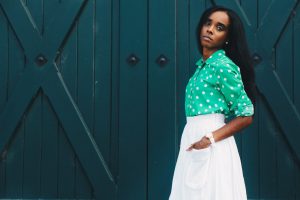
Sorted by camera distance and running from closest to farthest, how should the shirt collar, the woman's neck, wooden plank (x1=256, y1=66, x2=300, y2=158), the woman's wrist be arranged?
1. the woman's wrist
2. the shirt collar
3. the woman's neck
4. wooden plank (x1=256, y1=66, x2=300, y2=158)

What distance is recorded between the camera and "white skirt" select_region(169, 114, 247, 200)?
310cm

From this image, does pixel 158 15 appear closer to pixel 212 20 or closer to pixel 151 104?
pixel 151 104

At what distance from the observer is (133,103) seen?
422 cm

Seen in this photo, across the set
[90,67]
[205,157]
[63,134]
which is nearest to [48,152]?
[63,134]

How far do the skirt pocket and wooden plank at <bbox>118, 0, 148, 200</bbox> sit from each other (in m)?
1.11

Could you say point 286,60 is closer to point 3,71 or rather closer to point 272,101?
point 272,101

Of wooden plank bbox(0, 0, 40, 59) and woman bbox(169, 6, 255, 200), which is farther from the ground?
wooden plank bbox(0, 0, 40, 59)

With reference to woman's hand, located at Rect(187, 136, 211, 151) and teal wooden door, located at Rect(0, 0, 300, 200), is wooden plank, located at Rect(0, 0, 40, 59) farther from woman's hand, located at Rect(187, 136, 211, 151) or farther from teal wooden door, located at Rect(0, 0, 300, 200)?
woman's hand, located at Rect(187, 136, 211, 151)

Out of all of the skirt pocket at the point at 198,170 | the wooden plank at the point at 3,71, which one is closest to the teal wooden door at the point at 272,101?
the skirt pocket at the point at 198,170

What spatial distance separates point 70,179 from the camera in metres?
4.28

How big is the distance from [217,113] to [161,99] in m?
1.04

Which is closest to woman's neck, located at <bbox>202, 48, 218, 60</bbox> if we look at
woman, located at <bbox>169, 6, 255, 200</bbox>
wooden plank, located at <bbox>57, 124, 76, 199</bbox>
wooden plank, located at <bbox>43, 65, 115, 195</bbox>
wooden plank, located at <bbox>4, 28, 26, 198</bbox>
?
woman, located at <bbox>169, 6, 255, 200</bbox>

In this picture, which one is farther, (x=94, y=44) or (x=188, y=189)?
(x=94, y=44)

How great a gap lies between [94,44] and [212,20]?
124 cm
